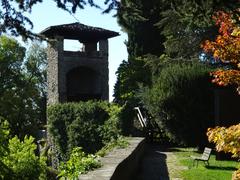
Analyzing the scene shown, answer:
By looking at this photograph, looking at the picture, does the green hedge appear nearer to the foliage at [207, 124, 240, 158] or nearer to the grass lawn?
the grass lawn

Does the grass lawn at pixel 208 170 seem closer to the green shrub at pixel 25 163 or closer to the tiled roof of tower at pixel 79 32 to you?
the green shrub at pixel 25 163

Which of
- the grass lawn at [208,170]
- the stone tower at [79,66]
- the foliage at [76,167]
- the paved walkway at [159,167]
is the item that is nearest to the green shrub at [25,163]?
the foliage at [76,167]

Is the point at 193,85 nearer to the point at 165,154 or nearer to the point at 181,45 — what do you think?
the point at 165,154

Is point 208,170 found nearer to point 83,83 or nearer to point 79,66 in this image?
point 79,66

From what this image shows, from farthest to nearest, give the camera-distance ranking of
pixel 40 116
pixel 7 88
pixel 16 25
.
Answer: pixel 40 116 < pixel 7 88 < pixel 16 25

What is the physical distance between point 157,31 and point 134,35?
1.49 m

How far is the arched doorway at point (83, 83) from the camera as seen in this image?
3591cm

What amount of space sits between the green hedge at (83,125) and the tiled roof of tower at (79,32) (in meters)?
10.0

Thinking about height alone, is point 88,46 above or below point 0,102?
above

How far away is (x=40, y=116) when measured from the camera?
56.7 m

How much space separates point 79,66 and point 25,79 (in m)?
22.4

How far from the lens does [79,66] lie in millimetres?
34562

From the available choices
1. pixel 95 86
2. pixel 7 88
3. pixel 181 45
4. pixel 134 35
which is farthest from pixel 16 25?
pixel 7 88

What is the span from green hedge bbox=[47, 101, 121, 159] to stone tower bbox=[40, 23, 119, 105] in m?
8.49
